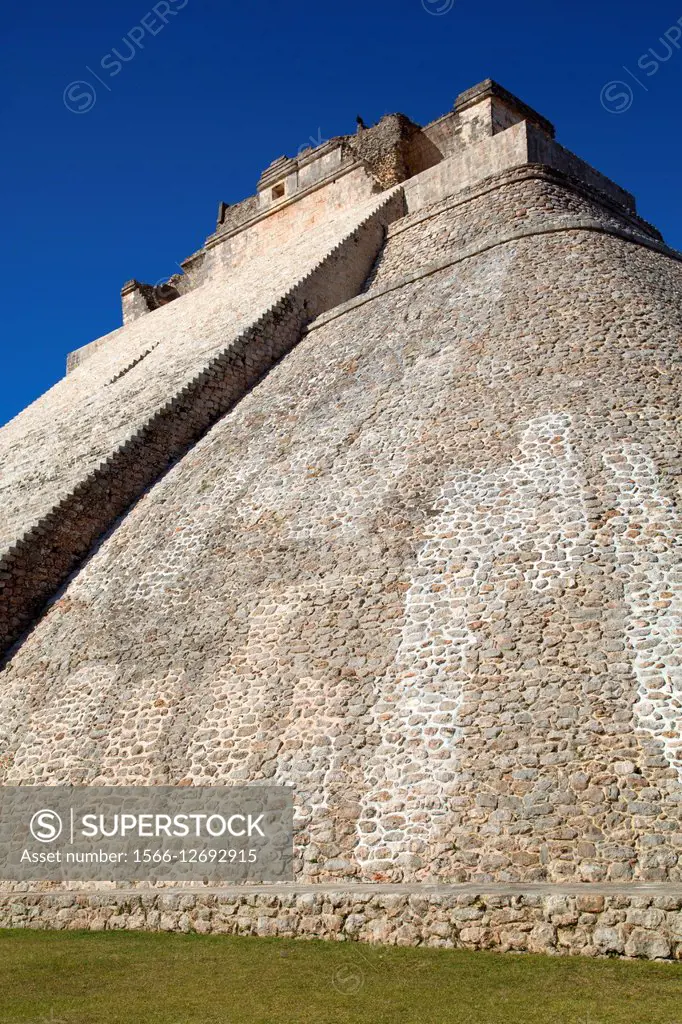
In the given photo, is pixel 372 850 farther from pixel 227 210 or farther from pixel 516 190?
pixel 227 210

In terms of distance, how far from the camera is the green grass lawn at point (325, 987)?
4031 millimetres

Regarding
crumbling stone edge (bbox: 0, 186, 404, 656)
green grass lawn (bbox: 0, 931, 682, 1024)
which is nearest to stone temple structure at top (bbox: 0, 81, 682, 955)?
crumbling stone edge (bbox: 0, 186, 404, 656)

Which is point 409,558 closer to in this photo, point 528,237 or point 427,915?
point 427,915

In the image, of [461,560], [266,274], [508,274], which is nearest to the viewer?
[461,560]

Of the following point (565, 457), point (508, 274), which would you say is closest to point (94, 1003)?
point (565, 457)

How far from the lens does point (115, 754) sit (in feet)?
24.9

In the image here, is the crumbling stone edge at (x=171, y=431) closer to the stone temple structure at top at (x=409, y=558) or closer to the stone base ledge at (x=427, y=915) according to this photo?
the stone temple structure at top at (x=409, y=558)

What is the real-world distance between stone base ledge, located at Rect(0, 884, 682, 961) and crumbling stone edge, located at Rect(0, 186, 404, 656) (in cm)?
474

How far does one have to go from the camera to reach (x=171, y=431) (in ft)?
39.5

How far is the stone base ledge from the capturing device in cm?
462

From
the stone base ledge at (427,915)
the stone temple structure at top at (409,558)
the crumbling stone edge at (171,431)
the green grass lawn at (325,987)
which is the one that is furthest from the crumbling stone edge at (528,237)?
the green grass lawn at (325,987)

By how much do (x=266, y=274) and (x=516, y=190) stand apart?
5.63 metres

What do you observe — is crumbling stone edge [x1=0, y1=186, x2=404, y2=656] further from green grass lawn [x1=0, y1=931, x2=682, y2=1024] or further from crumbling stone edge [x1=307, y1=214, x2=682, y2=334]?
green grass lawn [x1=0, y1=931, x2=682, y2=1024]

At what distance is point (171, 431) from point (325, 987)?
8697mm
